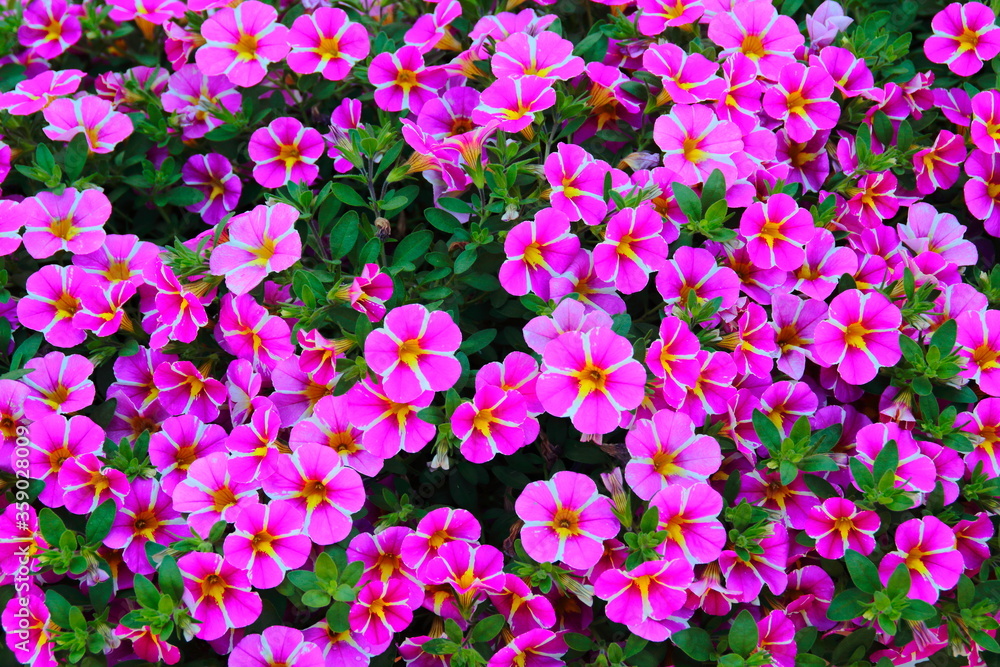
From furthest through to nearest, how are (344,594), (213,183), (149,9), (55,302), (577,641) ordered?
(149,9), (213,183), (55,302), (577,641), (344,594)

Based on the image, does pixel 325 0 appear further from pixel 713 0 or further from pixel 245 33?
pixel 713 0

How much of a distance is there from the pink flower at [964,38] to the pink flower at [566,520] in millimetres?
1418

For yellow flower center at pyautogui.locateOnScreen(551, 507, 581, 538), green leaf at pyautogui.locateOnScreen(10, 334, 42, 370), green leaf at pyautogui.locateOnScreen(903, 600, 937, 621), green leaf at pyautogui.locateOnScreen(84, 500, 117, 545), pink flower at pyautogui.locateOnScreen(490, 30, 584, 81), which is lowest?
green leaf at pyautogui.locateOnScreen(84, 500, 117, 545)

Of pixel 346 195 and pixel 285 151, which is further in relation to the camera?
pixel 285 151

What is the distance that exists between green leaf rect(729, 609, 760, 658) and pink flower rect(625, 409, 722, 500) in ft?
0.83

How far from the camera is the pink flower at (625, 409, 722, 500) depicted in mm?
1475

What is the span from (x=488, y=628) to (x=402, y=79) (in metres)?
1.22

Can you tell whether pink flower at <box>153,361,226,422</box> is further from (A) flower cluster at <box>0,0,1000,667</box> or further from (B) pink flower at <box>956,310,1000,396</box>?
(B) pink flower at <box>956,310,1000,396</box>

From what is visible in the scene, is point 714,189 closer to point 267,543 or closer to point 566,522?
point 566,522

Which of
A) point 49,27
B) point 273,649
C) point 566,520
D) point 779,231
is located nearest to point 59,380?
point 273,649

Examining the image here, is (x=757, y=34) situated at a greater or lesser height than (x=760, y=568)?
greater

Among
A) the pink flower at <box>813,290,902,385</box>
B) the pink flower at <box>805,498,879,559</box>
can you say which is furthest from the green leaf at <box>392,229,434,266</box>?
the pink flower at <box>805,498,879,559</box>

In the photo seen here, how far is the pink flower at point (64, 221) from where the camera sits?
5.59 ft

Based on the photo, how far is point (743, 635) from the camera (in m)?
1.43
